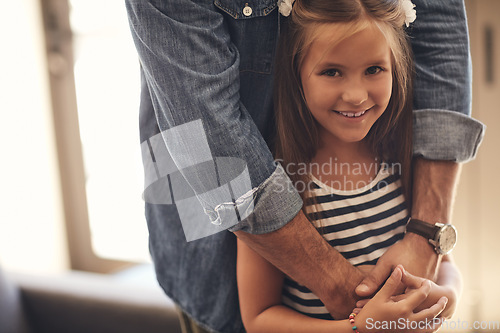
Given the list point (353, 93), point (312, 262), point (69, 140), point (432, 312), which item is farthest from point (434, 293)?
point (69, 140)

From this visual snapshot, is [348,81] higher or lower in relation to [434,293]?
higher

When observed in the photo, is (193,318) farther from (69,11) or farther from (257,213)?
(69,11)

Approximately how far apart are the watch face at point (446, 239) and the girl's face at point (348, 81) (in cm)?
15

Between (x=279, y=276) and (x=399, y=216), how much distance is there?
0.16 meters

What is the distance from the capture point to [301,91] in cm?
57

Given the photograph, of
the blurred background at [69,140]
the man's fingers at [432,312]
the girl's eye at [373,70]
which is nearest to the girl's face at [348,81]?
the girl's eye at [373,70]

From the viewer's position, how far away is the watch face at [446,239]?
0.60m

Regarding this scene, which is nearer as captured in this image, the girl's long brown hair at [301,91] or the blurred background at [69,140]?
the girl's long brown hair at [301,91]

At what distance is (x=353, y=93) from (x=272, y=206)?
148 mm

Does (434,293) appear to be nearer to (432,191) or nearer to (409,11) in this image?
(432,191)

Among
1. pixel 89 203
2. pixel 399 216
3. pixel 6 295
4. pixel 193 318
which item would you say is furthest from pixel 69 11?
pixel 399 216

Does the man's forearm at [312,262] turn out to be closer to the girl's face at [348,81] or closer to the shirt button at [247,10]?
the girl's face at [348,81]

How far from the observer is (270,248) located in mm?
557

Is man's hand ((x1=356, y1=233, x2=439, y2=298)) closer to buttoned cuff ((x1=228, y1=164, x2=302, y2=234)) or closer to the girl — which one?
the girl
